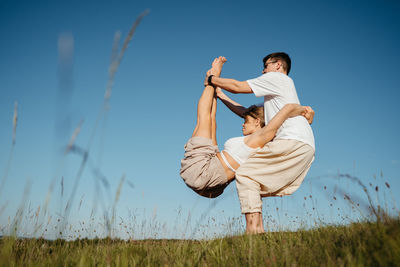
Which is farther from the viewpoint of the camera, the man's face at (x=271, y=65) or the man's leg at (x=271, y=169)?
the man's face at (x=271, y=65)

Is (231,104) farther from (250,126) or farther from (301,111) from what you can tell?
(301,111)

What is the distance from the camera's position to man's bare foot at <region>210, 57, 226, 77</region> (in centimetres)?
504

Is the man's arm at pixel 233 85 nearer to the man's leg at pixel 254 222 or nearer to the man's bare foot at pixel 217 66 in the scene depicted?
the man's bare foot at pixel 217 66

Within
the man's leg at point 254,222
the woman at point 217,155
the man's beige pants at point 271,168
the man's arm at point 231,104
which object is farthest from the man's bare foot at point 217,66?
the man's leg at point 254,222

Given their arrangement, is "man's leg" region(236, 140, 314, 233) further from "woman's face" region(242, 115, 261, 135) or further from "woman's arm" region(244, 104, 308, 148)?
"woman's face" region(242, 115, 261, 135)

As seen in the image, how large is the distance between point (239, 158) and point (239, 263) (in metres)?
1.90

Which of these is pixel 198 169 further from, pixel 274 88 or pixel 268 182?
pixel 274 88

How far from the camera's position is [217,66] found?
5113 millimetres

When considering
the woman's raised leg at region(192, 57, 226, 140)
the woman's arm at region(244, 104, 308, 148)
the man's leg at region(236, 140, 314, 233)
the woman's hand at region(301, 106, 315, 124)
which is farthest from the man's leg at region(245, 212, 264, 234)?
the woman's hand at region(301, 106, 315, 124)

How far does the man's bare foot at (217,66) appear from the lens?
5035 millimetres

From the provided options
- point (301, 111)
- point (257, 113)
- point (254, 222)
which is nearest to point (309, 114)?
point (301, 111)

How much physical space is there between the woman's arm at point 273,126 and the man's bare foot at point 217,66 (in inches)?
62.8

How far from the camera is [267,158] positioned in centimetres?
381

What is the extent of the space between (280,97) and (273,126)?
0.54 m
